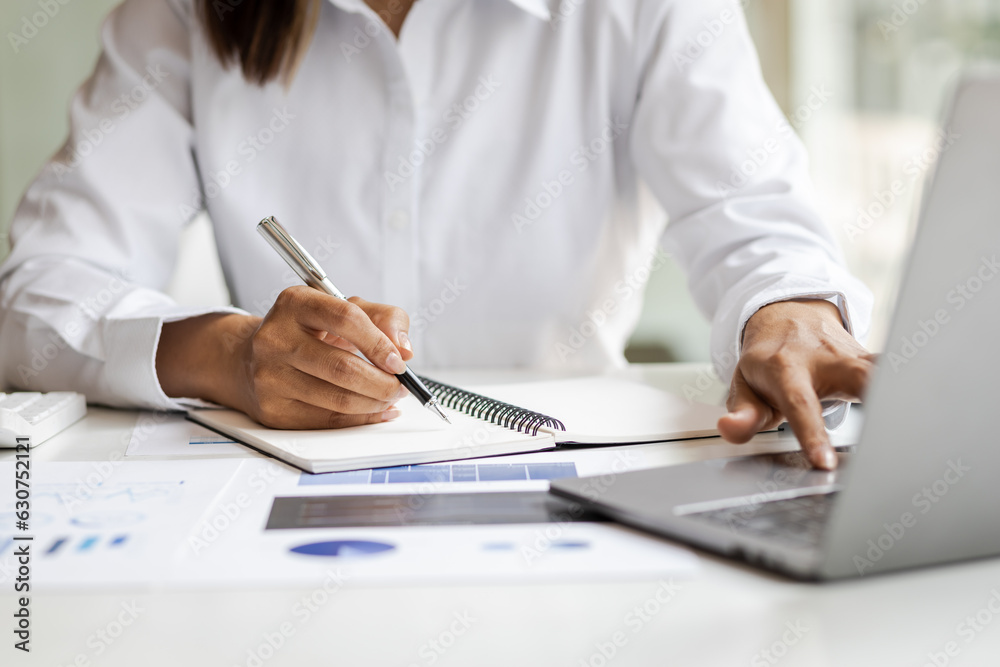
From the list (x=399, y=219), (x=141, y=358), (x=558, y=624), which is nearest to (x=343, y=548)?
(x=558, y=624)

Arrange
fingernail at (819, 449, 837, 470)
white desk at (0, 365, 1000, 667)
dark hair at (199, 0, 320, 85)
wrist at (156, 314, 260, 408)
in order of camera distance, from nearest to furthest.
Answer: white desk at (0, 365, 1000, 667), fingernail at (819, 449, 837, 470), wrist at (156, 314, 260, 408), dark hair at (199, 0, 320, 85)

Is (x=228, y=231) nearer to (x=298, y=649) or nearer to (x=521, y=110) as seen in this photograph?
(x=521, y=110)

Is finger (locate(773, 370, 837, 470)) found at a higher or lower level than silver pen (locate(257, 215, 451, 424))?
lower

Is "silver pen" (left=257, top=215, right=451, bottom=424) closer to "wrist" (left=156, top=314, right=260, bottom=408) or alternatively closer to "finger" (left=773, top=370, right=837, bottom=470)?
"wrist" (left=156, top=314, right=260, bottom=408)

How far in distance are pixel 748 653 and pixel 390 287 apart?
2.66ft

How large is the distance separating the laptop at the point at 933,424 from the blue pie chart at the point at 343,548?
14 centimetres

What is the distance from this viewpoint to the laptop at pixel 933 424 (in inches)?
13.1

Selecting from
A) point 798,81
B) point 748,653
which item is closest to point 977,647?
point 748,653

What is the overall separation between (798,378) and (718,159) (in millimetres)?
467

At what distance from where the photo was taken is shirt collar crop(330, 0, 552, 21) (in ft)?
3.29

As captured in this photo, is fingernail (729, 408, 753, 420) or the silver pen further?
the silver pen

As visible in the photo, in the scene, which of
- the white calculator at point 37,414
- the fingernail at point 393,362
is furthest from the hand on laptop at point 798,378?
the white calculator at point 37,414

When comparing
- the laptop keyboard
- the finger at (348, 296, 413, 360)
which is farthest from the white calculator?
the laptop keyboard

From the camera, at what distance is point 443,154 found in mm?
1064
